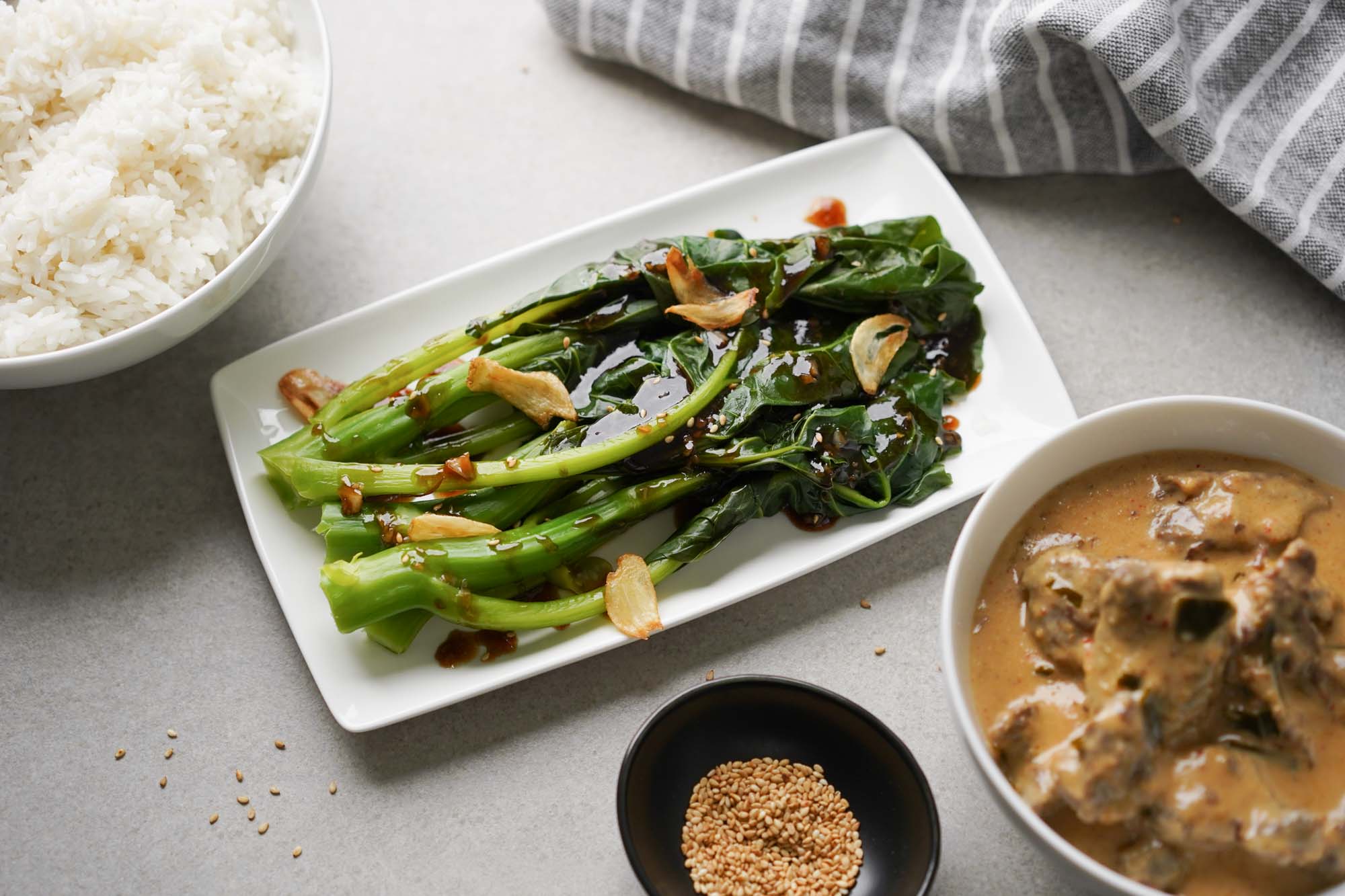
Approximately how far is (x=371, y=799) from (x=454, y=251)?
5.56 ft

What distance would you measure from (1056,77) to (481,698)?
8.37ft

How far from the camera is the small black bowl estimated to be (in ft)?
8.34

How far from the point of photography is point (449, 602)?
8.87 feet

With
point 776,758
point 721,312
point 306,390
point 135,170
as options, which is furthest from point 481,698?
point 135,170

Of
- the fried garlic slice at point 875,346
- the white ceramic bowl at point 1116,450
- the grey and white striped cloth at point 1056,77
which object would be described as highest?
the grey and white striped cloth at point 1056,77

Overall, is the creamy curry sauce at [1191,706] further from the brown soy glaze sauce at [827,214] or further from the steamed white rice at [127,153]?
the steamed white rice at [127,153]

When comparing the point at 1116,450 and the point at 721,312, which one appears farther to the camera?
the point at 721,312

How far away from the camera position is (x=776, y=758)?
8.98 ft

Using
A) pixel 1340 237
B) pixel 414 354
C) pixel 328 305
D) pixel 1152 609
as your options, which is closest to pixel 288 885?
pixel 414 354

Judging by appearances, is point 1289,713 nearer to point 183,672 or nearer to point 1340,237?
point 1340,237

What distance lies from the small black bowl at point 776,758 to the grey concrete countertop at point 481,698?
0.76 ft

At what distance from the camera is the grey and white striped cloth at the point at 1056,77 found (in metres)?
3.14

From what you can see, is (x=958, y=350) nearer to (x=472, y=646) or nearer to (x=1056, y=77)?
(x=1056, y=77)

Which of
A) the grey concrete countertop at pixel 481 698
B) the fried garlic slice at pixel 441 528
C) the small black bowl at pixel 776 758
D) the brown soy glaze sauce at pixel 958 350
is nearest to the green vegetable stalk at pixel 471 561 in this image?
the fried garlic slice at pixel 441 528
